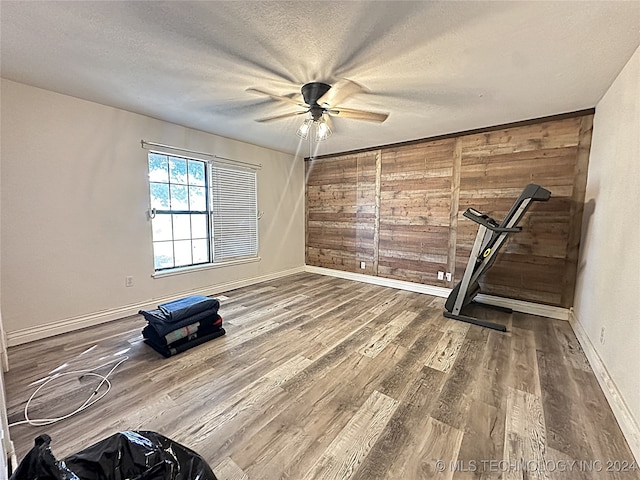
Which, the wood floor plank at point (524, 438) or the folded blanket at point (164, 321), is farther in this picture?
the folded blanket at point (164, 321)

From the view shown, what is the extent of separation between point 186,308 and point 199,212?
184cm

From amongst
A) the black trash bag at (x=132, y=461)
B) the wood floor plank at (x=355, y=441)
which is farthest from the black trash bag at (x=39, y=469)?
the wood floor plank at (x=355, y=441)

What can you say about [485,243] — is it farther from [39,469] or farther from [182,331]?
[39,469]

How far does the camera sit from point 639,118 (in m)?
1.83

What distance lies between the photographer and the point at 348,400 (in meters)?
1.83

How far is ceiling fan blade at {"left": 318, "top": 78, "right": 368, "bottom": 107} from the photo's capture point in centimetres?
219

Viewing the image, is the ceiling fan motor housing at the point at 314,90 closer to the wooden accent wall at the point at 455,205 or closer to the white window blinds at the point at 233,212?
the white window blinds at the point at 233,212

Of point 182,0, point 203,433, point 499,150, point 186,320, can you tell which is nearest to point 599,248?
point 499,150

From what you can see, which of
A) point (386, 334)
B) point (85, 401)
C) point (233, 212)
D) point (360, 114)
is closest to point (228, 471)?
point (85, 401)

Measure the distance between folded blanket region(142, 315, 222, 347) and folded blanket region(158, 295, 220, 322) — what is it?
102 millimetres

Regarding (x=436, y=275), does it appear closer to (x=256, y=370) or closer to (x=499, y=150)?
(x=499, y=150)

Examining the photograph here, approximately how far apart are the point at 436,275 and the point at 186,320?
3399 mm

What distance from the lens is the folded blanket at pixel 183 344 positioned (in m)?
2.39

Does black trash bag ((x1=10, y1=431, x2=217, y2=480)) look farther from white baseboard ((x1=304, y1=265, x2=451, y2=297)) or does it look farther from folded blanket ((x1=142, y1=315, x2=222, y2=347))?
white baseboard ((x1=304, y1=265, x2=451, y2=297))
